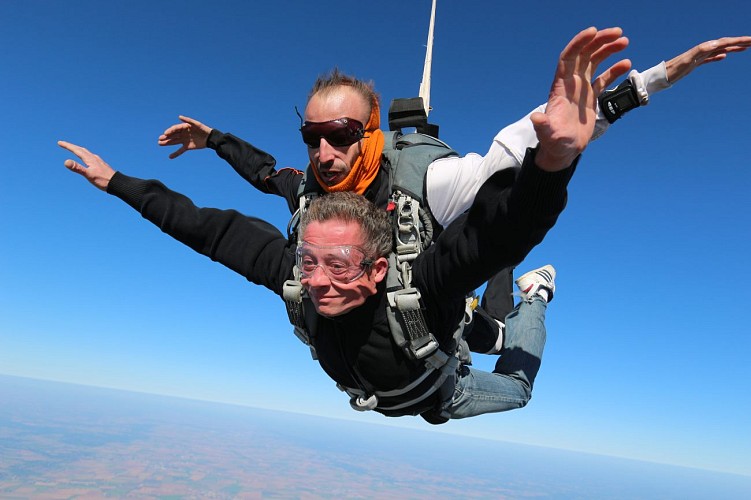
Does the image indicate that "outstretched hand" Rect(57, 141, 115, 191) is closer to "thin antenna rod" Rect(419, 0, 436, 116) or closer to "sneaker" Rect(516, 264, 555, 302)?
"thin antenna rod" Rect(419, 0, 436, 116)

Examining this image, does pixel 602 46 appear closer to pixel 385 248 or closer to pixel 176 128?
pixel 385 248

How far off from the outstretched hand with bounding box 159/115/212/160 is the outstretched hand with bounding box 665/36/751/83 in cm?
308

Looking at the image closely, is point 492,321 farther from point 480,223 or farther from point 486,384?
point 480,223

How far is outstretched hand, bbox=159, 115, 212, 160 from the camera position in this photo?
3660 mm

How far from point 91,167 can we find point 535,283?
10.2 ft

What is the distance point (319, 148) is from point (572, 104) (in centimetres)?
131

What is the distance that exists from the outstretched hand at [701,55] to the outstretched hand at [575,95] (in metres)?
1.10

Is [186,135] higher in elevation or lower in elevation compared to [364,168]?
higher

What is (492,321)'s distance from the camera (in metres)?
3.69

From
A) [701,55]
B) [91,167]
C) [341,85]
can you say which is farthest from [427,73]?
[91,167]

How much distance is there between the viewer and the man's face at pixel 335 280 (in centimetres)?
231

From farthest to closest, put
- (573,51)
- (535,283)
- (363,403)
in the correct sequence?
1. (535,283)
2. (363,403)
3. (573,51)

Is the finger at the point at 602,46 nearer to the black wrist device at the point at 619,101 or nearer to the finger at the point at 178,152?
the black wrist device at the point at 619,101

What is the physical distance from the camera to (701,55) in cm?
228
